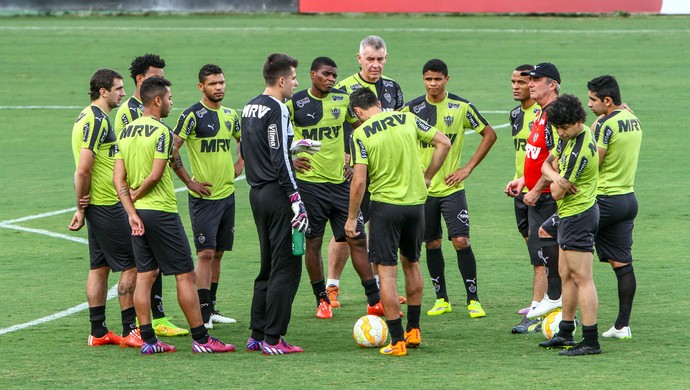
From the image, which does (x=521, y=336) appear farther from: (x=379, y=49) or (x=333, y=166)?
(x=379, y=49)

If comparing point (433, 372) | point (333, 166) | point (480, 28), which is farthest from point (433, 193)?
point (480, 28)

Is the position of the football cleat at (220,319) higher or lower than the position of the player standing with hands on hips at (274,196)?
lower

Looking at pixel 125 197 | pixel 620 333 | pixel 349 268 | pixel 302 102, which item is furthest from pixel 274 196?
pixel 349 268

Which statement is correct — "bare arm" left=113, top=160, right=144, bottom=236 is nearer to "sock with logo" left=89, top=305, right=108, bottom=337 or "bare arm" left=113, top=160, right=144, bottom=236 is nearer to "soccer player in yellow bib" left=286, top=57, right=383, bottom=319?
"sock with logo" left=89, top=305, right=108, bottom=337

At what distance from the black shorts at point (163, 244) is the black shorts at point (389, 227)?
155cm

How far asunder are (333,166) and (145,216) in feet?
7.61

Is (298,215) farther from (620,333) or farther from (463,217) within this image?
(620,333)

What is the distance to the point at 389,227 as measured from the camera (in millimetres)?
9609

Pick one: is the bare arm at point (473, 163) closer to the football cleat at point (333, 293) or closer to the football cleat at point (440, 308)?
the football cleat at point (440, 308)

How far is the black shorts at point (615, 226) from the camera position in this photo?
32.3 ft

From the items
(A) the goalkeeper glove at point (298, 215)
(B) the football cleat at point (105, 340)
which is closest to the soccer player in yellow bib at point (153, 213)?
(B) the football cleat at point (105, 340)

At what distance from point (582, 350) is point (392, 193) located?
1994 millimetres

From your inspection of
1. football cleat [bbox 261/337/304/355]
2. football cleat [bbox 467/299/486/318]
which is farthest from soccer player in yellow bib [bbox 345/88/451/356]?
football cleat [bbox 467/299/486/318]

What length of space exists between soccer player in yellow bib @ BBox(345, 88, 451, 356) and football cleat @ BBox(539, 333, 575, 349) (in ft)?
3.50
